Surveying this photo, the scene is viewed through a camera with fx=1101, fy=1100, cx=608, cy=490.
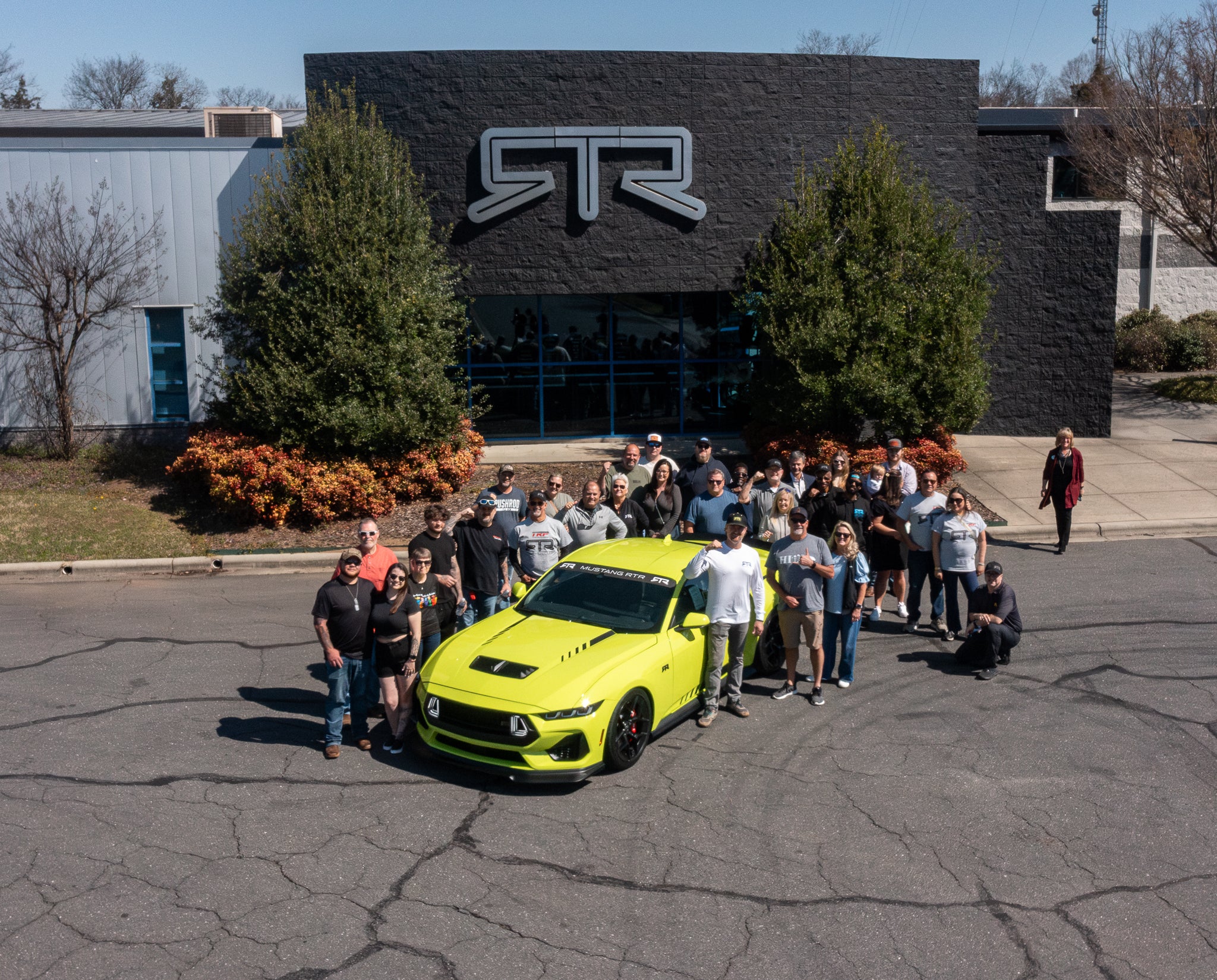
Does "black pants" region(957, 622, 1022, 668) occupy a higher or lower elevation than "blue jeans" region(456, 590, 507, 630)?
lower

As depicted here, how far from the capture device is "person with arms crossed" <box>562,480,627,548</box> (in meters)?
10.7

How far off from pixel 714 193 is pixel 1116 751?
42.5 ft

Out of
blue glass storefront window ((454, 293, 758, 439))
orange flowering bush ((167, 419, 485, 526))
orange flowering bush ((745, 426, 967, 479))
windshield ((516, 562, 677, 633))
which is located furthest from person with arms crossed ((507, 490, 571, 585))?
blue glass storefront window ((454, 293, 758, 439))

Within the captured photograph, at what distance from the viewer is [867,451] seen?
1683 centimetres

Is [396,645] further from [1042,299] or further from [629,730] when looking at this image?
[1042,299]

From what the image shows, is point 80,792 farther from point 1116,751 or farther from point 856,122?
point 856,122

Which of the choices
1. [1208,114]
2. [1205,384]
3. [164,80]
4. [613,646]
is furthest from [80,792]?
[164,80]

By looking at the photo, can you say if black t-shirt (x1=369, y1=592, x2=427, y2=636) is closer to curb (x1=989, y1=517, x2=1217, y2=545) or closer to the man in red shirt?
the man in red shirt

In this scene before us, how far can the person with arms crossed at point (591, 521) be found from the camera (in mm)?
10719

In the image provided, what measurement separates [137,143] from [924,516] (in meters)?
15.4

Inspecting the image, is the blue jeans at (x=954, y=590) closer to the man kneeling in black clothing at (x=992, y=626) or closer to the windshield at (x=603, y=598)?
the man kneeling in black clothing at (x=992, y=626)

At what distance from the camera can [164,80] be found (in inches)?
2569

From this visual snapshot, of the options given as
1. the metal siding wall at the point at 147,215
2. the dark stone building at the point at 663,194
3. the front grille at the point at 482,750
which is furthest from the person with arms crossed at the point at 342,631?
the metal siding wall at the point at 147,215

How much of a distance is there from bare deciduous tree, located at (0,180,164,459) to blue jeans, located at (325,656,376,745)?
1312 cm
